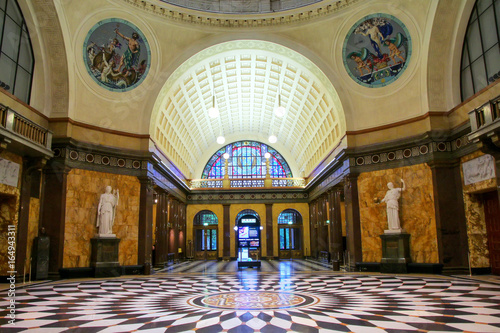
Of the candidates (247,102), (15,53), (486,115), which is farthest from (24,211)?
(247,102)

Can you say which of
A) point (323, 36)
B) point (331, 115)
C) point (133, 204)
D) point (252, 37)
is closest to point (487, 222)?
point (331, 115)

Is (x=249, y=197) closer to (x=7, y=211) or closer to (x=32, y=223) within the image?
(x=32, y=223)

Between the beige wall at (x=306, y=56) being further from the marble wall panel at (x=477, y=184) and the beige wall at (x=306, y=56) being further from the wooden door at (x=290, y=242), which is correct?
the wooden door at (x=290, y=242)

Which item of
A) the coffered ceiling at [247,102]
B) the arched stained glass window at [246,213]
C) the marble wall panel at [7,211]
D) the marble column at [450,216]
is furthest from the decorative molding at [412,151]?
the arched stained glass window at [246,213]

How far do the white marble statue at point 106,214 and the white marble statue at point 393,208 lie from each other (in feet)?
36.4

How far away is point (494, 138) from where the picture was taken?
33.6 feet

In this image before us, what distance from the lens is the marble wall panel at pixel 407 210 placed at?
47.8ft

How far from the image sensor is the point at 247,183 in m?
30.8

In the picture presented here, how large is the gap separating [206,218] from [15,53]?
19646mm

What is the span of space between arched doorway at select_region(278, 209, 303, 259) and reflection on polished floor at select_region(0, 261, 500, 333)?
1819 centimetres

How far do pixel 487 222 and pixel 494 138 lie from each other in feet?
15.4

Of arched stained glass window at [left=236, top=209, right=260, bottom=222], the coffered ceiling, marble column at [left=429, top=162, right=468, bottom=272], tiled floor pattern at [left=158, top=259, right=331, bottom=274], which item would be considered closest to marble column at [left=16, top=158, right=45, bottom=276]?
the coffered ceiling

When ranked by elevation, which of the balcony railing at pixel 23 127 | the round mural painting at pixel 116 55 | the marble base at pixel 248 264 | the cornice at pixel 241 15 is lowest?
the marble base at pixel 248 264

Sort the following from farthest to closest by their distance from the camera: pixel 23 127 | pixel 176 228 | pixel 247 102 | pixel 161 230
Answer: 1. pixel 247 102
2. pixel 176 228
3. pixel 161 230
4. pixel 23 127
